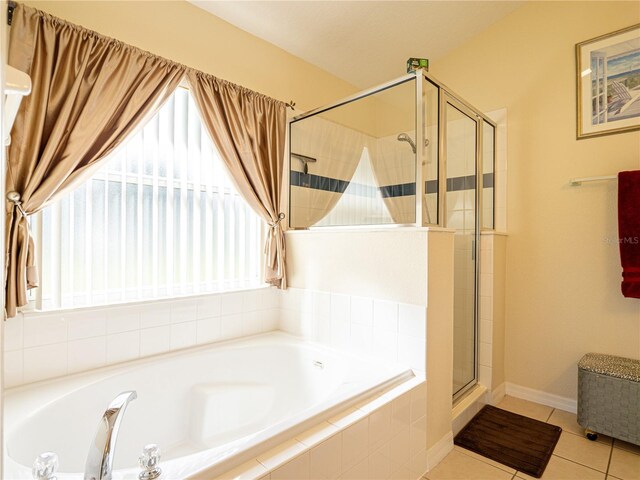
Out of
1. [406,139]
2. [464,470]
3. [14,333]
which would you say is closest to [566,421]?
[464,470]

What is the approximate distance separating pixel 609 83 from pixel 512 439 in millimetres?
2288

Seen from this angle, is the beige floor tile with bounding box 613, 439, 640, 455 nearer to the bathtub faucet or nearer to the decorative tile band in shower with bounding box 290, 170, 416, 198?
the decorative tile band in shower with bounding box 290, 170, 416, 198

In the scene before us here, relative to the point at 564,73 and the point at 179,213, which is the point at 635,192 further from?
the point at 179,213

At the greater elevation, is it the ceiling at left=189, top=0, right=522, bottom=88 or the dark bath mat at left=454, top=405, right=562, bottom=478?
the ceiling at left=189, top=0, right=522, bottom=88

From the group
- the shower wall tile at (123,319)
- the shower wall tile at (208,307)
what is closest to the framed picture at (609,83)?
the shower wall tile at (208,307)

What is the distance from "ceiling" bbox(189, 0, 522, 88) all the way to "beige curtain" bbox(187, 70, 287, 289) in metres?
0.46

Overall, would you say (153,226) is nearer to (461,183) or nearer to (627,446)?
(461,183)

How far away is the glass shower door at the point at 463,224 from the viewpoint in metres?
2.08

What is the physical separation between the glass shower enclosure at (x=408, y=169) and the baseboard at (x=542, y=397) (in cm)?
44

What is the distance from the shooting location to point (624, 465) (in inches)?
71.6

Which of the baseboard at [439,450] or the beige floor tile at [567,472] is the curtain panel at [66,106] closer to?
the baseboard at [439,450]

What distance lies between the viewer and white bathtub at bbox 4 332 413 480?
46.9 inches

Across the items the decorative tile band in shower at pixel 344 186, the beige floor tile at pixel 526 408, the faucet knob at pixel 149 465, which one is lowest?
the beige floor tile at pixel 526 408

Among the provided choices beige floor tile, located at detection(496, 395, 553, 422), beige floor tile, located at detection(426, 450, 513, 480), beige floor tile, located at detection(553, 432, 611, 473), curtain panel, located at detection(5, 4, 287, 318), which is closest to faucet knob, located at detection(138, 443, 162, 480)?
curtain panel, located at detection(5, 4, 287, 318)
